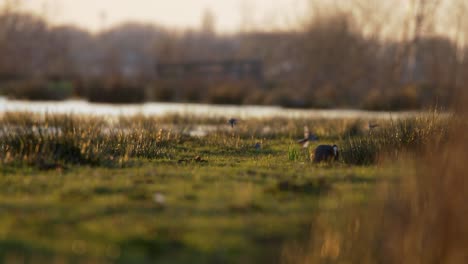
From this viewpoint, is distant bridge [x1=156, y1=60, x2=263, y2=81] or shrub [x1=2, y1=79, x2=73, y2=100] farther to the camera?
distant bridge [x1=156, y1=60, x2=263, y2=81]

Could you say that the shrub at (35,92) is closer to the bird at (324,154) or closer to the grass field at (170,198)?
the grass field at (170,198)

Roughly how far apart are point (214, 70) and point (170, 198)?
33.1 meters

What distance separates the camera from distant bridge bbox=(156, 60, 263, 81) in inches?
1462

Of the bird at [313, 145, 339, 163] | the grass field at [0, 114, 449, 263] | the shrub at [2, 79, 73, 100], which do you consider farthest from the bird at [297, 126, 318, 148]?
the shrub at [2, 79, 73, 100]

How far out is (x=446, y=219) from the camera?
4.59 meters

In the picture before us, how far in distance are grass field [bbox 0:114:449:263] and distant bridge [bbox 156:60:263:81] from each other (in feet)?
90.2

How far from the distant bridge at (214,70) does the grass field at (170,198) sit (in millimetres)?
27493

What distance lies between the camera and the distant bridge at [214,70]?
122 feet

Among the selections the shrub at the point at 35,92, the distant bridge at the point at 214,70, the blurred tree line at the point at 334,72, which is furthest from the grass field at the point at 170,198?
the distant bridge at the point at 214,70

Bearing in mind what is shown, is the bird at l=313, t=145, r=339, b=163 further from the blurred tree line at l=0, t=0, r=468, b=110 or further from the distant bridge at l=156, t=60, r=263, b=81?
the distant bridge at l=156, t=60, r=263, b=81

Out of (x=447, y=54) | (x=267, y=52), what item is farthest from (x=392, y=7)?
(x=267, y=52)

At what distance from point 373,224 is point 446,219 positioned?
1.72ft

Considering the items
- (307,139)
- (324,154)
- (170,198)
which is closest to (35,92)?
(307,139)

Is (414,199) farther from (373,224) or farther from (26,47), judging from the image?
(26,47)
